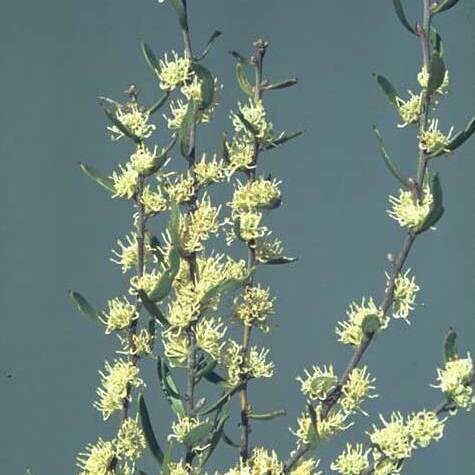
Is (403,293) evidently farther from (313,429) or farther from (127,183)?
(127,183)

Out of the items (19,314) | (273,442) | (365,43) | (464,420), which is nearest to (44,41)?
(19,314)

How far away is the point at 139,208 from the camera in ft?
3.30

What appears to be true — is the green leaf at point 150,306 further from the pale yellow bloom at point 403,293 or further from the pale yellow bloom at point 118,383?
the pale yellow bloom at point 403,293

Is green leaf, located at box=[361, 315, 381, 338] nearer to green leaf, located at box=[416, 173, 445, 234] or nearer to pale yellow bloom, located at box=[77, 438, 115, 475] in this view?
green leaf, located at box=[416, 173, 445, 234]

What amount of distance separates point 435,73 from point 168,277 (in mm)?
275

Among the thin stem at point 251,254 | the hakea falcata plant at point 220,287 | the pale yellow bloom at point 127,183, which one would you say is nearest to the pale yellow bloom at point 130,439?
the hakea falcata plant at point 220,287

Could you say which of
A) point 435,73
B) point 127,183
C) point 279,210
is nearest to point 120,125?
point 127,183

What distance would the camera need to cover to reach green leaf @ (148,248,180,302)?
94cm

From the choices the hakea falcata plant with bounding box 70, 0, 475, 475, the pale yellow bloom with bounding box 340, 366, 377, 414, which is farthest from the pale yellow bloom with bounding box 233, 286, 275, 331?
the pale yellow bloom with bounding box 340, 366, 377, 414

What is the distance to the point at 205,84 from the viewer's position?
98 centimetres

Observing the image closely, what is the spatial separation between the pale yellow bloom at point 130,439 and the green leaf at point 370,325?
0.22 metres

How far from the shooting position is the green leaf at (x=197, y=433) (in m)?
Answer: 0.96

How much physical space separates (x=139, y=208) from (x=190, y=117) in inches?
4.1

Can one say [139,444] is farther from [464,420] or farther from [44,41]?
[464,420]
